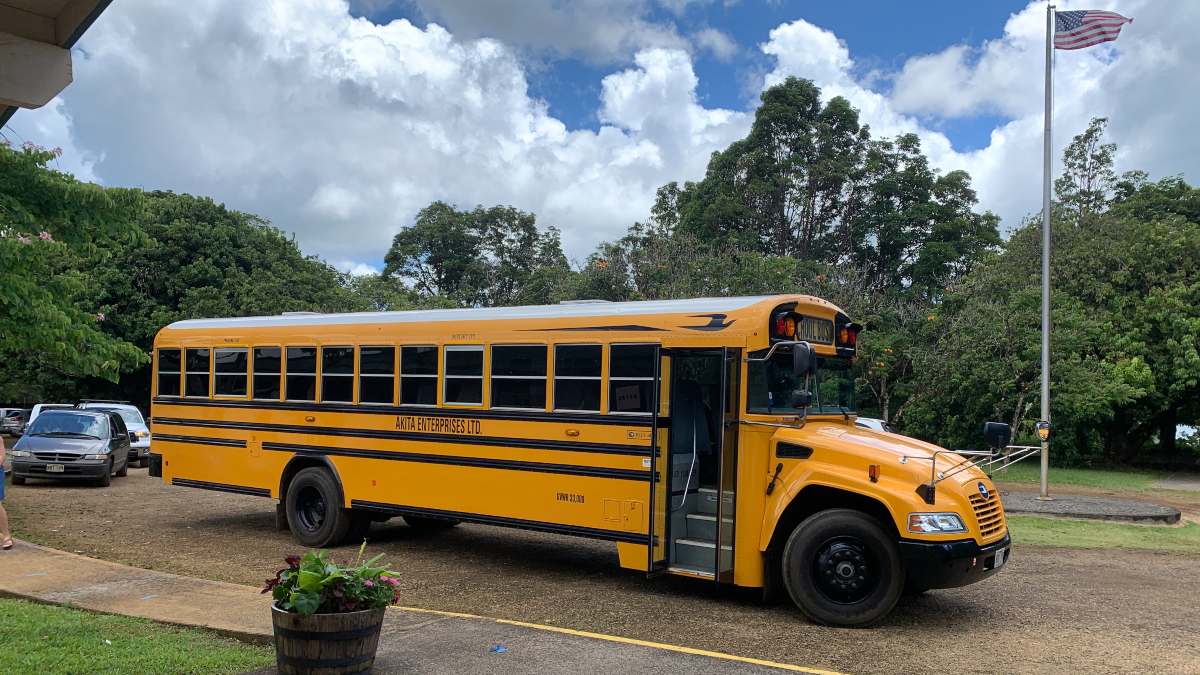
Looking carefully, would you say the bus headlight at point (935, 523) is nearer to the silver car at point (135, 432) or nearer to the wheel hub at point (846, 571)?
the wheel hub at point (846, 571)

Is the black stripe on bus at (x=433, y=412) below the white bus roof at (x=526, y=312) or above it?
below

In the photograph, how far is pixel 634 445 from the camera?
320 inches

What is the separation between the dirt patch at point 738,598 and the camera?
6480 millimetres

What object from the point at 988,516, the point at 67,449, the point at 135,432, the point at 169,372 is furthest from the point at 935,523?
the point at 135,432

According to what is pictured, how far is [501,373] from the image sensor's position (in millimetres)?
9203

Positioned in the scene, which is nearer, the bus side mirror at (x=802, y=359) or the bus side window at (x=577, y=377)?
the bus side mirror at (x=802, y=359)

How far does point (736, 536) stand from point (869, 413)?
2094cm

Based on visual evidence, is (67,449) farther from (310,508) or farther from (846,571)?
(846,571)

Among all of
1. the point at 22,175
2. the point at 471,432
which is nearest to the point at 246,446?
the point at 471,432

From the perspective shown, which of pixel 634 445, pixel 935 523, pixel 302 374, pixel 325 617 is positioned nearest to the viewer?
pixel 325 617

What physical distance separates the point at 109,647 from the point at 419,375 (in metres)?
4.39

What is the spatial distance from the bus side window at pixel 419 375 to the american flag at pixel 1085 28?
14404 mm

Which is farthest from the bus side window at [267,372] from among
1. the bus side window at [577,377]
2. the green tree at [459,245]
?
the green tree at [459,245]

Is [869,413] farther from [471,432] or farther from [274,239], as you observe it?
[274,239]
